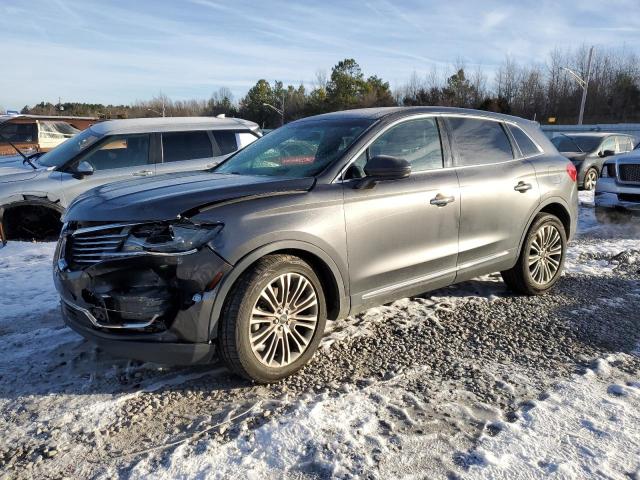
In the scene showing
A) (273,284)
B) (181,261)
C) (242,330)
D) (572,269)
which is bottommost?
(572,269)

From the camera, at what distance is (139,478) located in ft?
7.98

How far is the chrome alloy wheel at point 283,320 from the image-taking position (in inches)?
127

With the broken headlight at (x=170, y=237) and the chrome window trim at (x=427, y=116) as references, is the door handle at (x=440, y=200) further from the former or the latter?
the broken headlight at (x=170, y=237)

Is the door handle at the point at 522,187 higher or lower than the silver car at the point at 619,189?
higher

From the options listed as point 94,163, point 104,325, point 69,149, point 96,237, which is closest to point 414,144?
point 96,237

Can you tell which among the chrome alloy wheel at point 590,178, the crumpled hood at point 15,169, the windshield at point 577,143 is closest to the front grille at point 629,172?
the chrome alloy wheel at point 590,178

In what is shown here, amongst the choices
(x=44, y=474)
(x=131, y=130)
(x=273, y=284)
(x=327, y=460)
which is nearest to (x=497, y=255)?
(x=273, y=284)

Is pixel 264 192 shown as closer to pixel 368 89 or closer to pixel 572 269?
pixel 572 269

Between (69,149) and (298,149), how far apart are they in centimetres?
463

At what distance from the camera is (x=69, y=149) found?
737 cm

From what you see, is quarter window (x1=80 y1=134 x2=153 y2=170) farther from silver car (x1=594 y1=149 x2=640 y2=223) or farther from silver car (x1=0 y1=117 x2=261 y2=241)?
silver car (x1=594 y1=149 x2=640 y2=223)

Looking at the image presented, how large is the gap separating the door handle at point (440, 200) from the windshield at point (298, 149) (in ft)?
2.51

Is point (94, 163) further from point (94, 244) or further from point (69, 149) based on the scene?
point (94, 244)

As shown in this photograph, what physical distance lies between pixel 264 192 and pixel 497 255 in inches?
93.2
